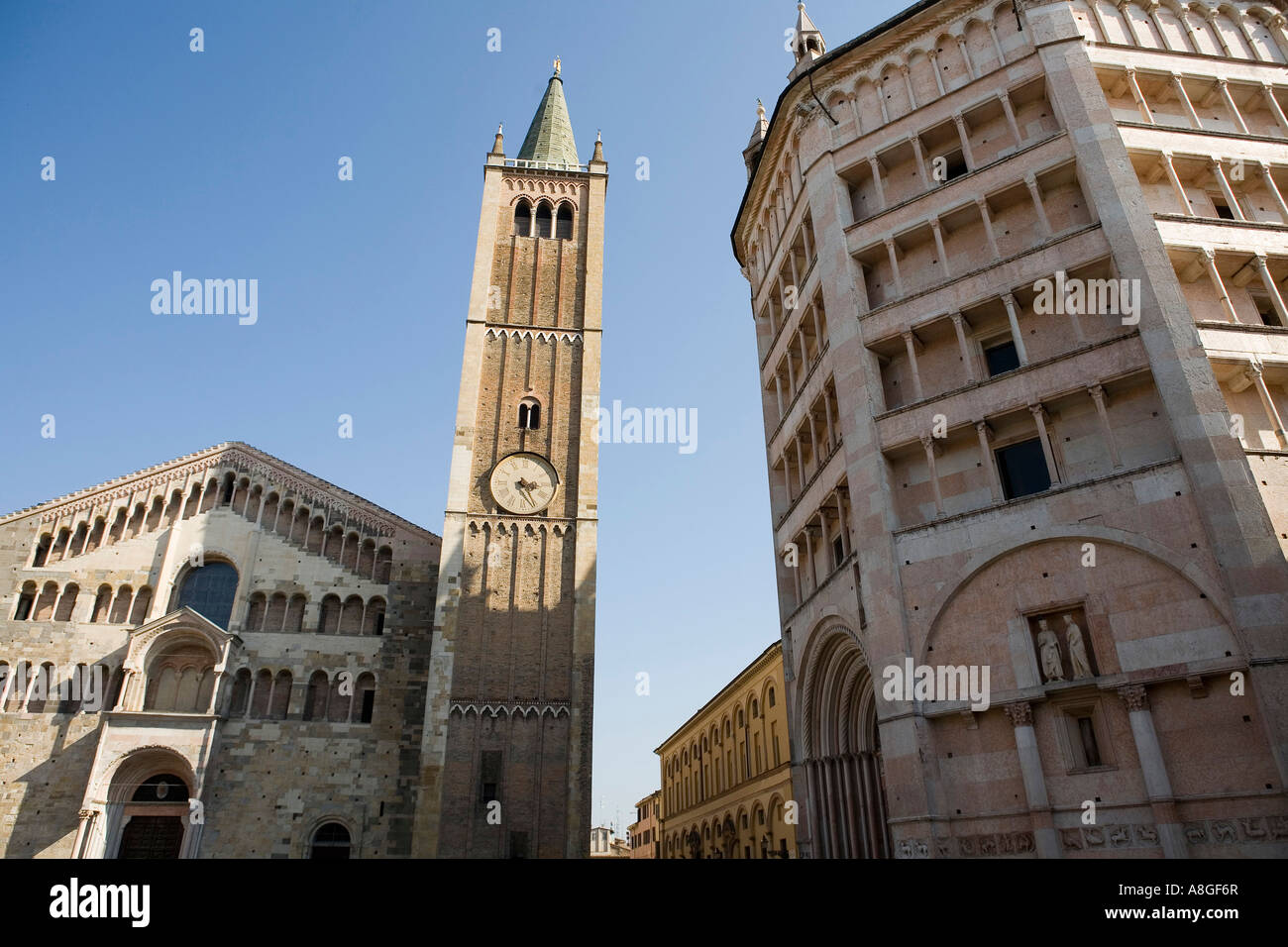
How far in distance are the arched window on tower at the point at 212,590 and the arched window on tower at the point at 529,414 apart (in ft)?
41.8

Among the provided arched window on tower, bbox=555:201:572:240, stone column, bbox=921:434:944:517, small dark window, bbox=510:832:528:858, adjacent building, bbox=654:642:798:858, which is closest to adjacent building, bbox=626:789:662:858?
adjacent building, bbox=654:642:798:858

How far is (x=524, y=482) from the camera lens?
32.5 metres

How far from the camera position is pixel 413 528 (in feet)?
103

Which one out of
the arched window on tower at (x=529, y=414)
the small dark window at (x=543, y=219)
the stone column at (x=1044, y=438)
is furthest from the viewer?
the small dark window at (x=543, y=219)

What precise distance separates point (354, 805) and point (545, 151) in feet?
111

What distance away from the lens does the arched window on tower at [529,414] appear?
111ft

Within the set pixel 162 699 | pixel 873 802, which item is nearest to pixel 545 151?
pixel 162 699

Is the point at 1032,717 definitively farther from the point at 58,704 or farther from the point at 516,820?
the point at 58,704

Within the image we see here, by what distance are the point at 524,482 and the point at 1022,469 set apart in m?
21.3

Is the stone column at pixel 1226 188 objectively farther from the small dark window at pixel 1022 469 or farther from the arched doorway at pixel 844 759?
the arched doorway at pixel 844 759

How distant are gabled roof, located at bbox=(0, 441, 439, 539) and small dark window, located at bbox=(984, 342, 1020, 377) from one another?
872 inches

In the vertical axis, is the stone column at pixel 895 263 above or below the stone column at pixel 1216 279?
above

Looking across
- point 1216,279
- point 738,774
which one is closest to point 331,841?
point 738,774

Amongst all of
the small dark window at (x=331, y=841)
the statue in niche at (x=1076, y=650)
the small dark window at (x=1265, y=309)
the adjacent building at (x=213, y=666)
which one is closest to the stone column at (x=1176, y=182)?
the small dark window at (x=1265, y=309)
